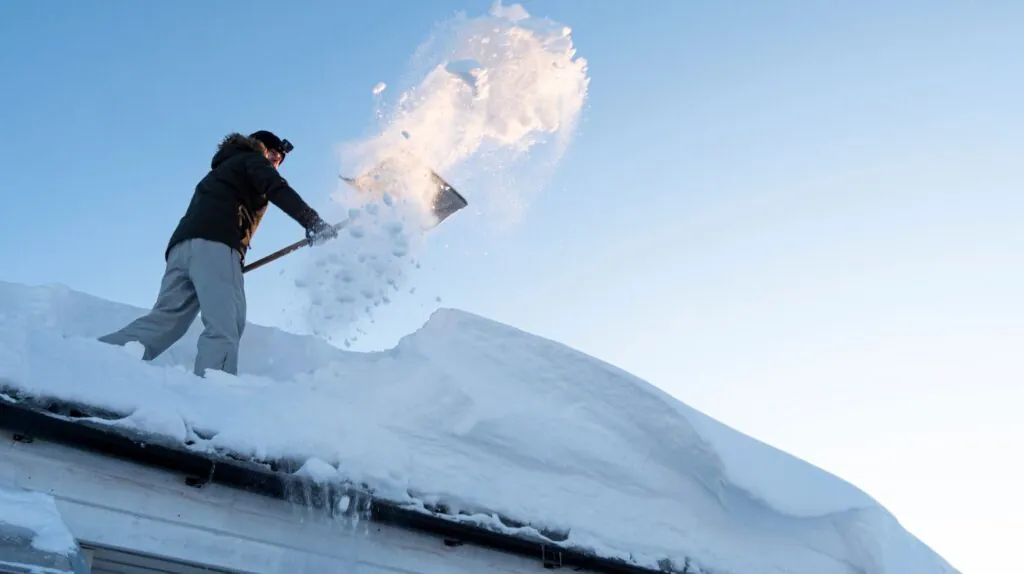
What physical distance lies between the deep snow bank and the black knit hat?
44.9 inches

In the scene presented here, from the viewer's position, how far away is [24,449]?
2271mm

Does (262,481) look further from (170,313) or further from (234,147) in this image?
(234,147)

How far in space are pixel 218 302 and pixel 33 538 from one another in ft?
6.68

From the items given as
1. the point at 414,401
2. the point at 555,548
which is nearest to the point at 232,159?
the point at 414,401

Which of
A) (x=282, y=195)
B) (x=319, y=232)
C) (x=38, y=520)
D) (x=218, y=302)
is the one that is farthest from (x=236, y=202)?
(x=38, y=520)

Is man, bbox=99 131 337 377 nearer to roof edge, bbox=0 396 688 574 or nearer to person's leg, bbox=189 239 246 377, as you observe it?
person's leg, bbox=189 239 246 377

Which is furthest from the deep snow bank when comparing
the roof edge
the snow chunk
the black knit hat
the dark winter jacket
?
the black knit hat

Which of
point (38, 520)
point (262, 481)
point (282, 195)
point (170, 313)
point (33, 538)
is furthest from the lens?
point (282, 195)

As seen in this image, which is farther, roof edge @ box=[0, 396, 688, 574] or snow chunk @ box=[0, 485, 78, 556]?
roof edge @ box=[0, 396, 688, 574]

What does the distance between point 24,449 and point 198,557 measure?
571mm

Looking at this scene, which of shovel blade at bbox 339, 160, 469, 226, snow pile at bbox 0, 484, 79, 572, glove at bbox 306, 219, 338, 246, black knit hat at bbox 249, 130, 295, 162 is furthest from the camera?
shovel blade at bbox 339, 160, 469, 226

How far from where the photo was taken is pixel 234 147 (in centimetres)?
421

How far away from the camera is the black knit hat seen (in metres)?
4.56

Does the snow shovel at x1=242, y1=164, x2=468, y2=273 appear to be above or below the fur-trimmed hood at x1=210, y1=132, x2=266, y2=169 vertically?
above
